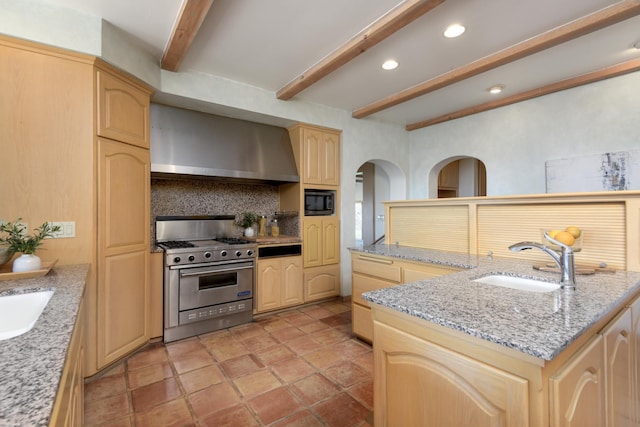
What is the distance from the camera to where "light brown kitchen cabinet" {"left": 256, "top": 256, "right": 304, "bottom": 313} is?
3.36 metres

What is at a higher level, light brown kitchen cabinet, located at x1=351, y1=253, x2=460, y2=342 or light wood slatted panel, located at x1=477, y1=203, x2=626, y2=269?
light wood slatted panel, located at x1=477, y1=203, x2=626, y2=269

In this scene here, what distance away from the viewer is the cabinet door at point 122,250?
222 centimetres

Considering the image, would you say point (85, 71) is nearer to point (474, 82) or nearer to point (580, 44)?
point (474, 82)

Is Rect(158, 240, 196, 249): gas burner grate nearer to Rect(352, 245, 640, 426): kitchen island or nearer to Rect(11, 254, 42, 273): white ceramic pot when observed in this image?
Rect(11, 254, 42, 273): white ceramic pot

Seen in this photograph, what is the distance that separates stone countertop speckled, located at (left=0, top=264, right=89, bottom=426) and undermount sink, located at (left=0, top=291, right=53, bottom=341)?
14 cm

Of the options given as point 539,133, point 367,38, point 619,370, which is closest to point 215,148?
point 367,38

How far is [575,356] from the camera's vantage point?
35.6 inches

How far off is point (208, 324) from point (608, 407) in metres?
2.91

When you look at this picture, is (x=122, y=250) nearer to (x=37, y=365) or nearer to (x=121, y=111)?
(x=121, y=111)

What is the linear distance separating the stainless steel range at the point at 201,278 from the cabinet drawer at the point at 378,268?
48.6 inches

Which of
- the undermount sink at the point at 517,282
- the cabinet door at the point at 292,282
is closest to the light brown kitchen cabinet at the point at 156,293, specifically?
the cabinet door at the point at 292,282

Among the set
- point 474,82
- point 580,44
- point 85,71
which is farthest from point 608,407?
point 85,71

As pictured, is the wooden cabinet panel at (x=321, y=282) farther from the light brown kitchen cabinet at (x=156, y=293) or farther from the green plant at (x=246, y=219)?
the light brown kitchen cabinet at (x=156, y=293)

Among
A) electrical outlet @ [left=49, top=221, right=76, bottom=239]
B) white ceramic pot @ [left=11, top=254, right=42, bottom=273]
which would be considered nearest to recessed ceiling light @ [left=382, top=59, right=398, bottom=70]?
electrical outlet @ [left=49, top=221, right=76, bottom=239]
